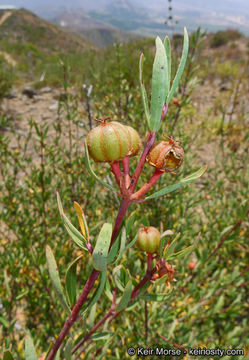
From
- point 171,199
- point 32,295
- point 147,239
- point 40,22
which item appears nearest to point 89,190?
point 171,199

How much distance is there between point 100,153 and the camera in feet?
1.51

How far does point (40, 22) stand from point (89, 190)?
61.8 metres

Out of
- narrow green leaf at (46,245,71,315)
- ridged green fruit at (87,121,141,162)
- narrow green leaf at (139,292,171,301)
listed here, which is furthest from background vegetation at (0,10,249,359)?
ridged green fruit at (87,121,141,162)

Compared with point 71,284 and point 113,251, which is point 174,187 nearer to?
point 113,251

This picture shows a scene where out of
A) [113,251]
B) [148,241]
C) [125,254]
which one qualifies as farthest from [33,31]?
[113,251]

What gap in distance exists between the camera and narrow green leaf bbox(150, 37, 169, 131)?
44cm

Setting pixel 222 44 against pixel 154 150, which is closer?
pixel 154 150

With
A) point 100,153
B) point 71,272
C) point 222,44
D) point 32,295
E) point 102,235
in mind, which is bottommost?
point 32,295

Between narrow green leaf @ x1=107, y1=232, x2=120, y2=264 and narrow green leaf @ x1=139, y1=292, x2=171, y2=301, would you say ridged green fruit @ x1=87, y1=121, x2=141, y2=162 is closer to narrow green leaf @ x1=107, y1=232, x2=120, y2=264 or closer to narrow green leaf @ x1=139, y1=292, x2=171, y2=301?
narrow green leaf @ x1=107, y1=232, x2=120, y2=264

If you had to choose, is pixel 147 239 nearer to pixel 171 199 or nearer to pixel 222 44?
pixel 171 199

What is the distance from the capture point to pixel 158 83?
1.44 feet

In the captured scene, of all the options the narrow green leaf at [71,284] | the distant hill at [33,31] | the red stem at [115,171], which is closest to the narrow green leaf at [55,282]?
the narrow green leaf at [71,284]

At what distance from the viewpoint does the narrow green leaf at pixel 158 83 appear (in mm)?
438

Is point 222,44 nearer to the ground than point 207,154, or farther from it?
farther from it
